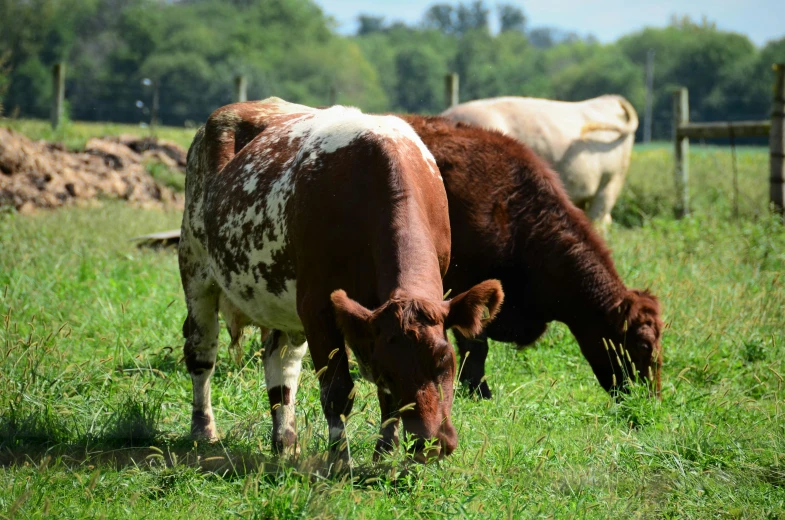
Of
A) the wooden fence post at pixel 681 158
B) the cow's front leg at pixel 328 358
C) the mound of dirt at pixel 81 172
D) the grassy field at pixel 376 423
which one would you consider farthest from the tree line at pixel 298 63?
the cow's front leg at pixel 328 358

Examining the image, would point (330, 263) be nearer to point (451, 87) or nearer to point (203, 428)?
point (203, 428)

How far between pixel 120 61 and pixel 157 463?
6547cm

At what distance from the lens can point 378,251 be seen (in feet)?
13.3

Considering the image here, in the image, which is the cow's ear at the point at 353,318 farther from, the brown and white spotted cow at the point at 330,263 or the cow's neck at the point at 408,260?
the cow's neck at the point at 408,260

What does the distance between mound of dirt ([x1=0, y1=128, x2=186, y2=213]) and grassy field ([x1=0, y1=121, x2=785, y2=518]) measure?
11.1 feet

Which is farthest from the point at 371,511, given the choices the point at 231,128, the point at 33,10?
the point at 33,10

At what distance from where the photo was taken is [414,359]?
11.7 ft

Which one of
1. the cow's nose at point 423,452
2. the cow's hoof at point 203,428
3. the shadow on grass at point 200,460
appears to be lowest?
the cow's hoof at point 203,428

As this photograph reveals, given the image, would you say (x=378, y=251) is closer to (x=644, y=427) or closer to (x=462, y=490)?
(x=462, y=490)

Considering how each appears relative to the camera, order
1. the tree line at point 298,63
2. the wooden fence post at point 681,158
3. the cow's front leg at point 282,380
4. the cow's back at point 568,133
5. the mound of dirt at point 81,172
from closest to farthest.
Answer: the cow's front leg at point 282,380
the cow's back at point 568,133
the mound of dirt at point 81,172
the wooden fence post at point 681,158
the tree line at point 298,63

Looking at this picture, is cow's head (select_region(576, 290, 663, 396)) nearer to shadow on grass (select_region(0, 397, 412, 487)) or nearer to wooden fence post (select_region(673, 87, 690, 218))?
shadow on grass (select_region(0, 397, 412, 487))

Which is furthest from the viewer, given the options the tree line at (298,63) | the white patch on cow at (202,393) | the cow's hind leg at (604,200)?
the tree line at (298,63)

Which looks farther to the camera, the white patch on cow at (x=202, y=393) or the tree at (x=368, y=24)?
the tree at (x=368, y=24)

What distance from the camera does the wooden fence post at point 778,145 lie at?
37.6 feet
